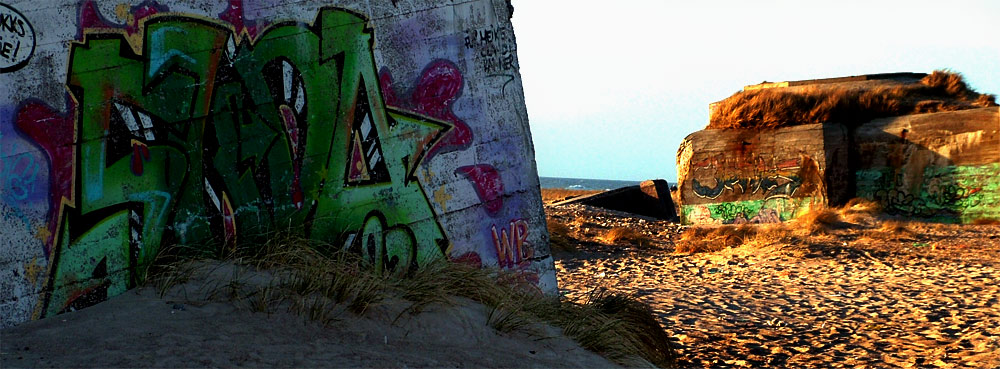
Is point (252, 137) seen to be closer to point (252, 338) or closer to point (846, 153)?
point (252, 338)

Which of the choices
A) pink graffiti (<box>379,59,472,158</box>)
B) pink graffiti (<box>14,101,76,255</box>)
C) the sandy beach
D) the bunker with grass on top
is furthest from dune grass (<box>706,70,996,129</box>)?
pink graffiti (<box>14,101,76,255</box>)

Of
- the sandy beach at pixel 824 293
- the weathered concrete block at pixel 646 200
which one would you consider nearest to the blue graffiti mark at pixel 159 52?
the sandy beach at pixel 824 293

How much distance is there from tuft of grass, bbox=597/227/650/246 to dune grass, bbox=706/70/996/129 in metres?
2.44

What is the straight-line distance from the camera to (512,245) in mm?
6164

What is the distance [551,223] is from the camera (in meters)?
12.5

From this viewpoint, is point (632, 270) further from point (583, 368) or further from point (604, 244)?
point (583, 368)

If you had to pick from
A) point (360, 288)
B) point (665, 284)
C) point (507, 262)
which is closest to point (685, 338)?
point (507, 262)

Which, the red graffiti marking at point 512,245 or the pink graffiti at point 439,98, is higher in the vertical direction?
the pink graffiti at point 439,98

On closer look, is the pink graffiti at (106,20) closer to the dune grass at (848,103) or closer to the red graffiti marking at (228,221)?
the red graffiti marking at (228,221)

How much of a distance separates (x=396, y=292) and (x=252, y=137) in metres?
1.38

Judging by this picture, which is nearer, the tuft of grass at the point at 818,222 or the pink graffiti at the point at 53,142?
the pink graffiti at the point at 53,142

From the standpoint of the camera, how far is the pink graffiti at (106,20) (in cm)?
482

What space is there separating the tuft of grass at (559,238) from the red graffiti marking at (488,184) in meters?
4.93

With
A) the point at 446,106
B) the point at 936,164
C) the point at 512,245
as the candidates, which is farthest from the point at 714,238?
the point at 446,106
